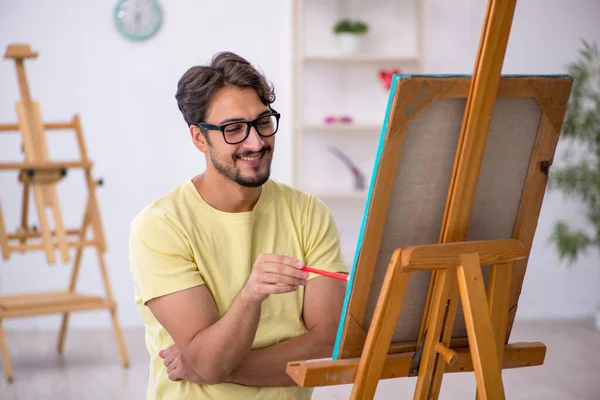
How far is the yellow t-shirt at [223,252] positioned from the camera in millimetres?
1790

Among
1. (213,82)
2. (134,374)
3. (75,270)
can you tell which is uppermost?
(213,82)

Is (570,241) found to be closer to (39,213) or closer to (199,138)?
(39,213)

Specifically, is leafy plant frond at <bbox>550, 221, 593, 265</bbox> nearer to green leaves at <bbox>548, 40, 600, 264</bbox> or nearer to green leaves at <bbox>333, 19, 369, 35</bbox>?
green leaves at <bbox>548, 40, 600, 264</bbox>

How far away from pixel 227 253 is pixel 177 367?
276 mm

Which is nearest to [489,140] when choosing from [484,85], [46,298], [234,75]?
[484,85]

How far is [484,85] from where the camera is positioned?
144 cm

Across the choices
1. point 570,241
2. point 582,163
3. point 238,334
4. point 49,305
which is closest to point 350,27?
point 582,163

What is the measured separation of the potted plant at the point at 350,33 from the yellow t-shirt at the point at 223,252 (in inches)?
127

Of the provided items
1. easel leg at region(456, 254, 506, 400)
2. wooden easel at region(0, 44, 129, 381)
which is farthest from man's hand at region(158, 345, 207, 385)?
wooden easel at region(0, 44, 129, 381)

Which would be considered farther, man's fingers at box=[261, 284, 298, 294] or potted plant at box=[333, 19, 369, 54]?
potted plant at box=[333, 19, 369, 54]

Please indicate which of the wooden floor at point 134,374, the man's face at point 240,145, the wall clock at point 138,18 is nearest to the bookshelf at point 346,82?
the wall clock at point 138,18

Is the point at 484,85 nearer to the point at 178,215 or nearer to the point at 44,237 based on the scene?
the point at 178,215

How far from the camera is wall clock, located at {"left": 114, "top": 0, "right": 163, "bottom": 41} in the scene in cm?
512

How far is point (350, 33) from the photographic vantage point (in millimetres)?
5055
